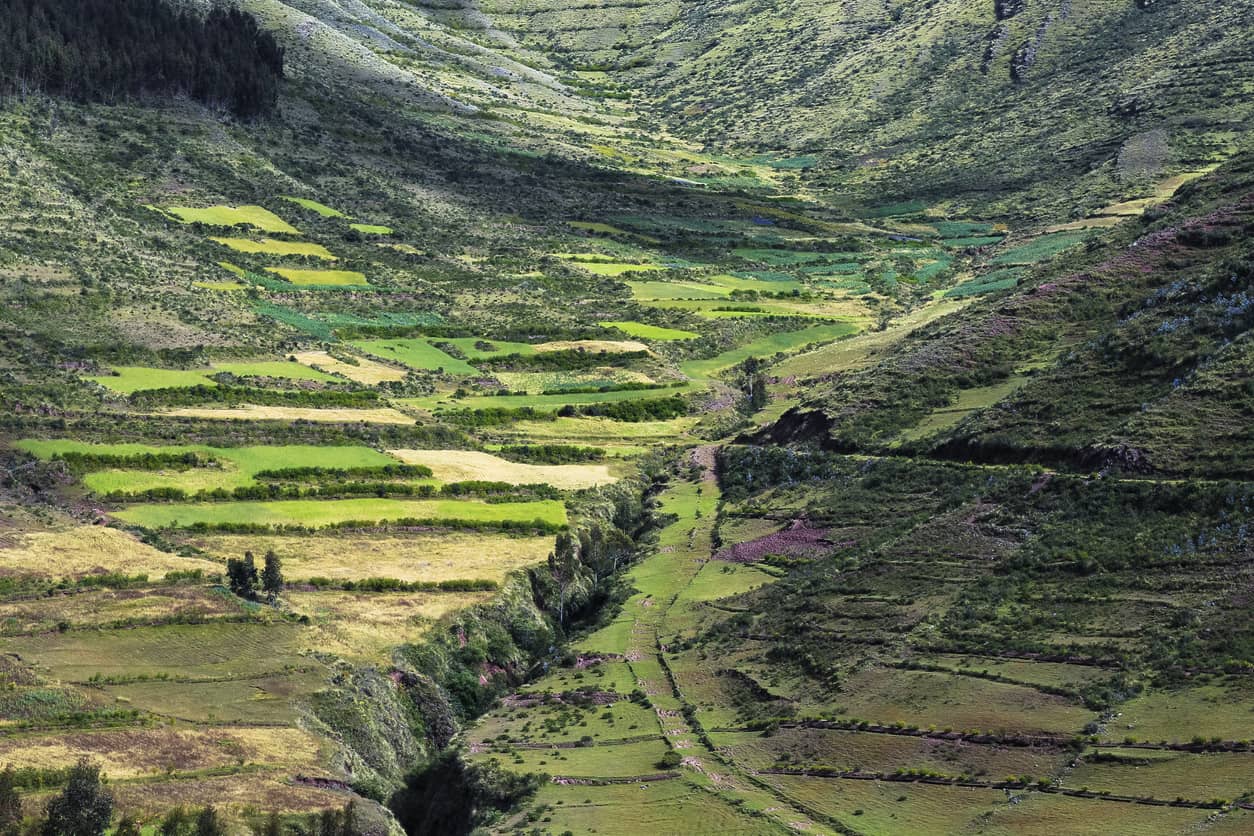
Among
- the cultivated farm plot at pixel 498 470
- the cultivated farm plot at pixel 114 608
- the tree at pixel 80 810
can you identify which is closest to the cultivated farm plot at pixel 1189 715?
the tree at pixel 80 810

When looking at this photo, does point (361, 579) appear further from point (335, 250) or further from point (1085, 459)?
point (335, 250)

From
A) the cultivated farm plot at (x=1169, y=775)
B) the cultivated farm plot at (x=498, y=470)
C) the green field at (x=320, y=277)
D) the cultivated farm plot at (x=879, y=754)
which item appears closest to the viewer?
the cultivated farm plot at (x=1169, y=775)

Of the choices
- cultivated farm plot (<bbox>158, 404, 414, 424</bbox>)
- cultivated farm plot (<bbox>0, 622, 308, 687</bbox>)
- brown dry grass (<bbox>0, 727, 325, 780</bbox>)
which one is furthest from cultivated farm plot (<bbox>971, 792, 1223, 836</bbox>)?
cultivated farm plot (<bbox>158, 404, 414, 424</bbox>)

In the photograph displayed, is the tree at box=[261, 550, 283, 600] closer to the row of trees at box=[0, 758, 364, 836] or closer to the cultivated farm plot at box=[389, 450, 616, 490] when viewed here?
the row of trees at box=[0, 758, 364, 836]

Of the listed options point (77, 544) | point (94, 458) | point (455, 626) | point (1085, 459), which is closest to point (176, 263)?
point (94, 458)

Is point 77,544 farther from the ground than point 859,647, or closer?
closer

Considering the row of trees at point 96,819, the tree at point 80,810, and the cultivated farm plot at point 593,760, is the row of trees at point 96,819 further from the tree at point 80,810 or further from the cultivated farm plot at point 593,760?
the cultivated farm plot at point 593,760
